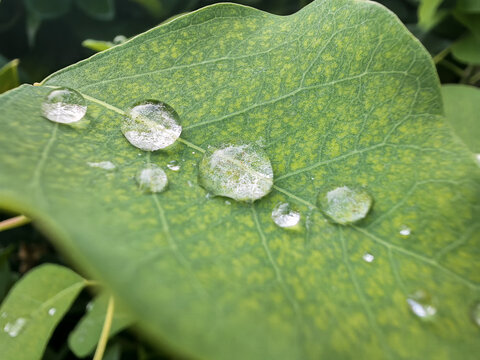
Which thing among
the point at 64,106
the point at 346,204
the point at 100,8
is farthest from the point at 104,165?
the point at 100,8

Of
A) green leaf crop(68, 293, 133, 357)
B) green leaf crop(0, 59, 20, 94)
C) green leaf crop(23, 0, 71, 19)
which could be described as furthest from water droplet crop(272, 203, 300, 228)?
green leaf crop(23, 0, 71, 19)

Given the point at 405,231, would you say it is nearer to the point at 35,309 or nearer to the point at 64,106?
the point at 64,106

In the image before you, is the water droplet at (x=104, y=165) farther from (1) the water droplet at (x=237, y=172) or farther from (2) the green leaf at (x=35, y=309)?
(2) the green leaf at (x=35, y=309)

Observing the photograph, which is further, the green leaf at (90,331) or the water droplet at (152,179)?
the green leaf at (90,331)

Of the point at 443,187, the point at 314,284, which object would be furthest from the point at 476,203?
the point at 314,284

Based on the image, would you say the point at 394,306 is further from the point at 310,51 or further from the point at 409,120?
the point at 310,51

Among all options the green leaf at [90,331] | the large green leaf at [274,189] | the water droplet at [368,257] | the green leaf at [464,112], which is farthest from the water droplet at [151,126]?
the green leaf at [464,112]
